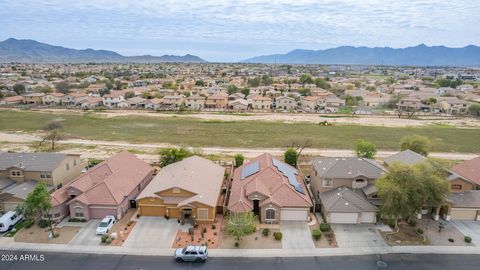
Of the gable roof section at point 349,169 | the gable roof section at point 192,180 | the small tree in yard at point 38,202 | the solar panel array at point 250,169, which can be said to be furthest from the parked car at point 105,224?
the gable roof section at point 349,169

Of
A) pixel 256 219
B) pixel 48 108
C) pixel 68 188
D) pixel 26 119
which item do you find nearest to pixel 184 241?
pixel 256 219

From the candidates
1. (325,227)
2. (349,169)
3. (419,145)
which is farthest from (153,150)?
(419,145)

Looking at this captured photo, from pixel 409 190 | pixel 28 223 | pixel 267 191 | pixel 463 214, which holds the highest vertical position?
pixel 409 190

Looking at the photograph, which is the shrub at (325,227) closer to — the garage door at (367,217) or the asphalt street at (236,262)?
the garage door at (367,217)

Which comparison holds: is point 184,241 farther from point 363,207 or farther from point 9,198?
point 9,198

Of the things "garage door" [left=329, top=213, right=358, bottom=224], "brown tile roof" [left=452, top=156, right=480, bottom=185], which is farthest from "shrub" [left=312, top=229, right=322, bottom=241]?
"brown tile roof" [left=452, top=156, right=480, bottom=185]

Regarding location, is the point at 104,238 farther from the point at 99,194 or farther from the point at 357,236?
the point at 357,236
